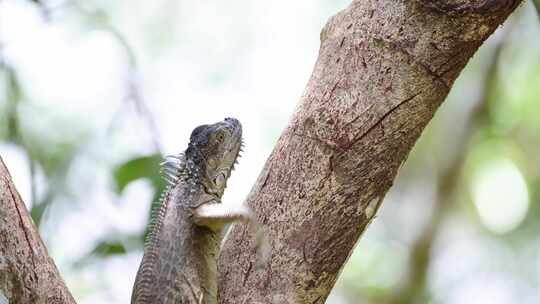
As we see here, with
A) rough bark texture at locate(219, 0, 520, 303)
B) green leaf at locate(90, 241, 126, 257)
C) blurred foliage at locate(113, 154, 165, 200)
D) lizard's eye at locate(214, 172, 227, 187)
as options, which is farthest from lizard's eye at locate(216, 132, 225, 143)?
green leaf at locate(90, 241, 126, 257)

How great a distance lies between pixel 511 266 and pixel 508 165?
2.86 feet

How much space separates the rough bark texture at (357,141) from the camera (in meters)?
2.43

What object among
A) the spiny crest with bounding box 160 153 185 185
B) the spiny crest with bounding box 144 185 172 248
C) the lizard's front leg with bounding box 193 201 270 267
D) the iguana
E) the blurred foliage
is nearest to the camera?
the lizard's front leg with bounding box 193 201 270 267

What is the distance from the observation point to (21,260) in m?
2.13

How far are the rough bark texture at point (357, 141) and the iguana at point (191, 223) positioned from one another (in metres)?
0.13

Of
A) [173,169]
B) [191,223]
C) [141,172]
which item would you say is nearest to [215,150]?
[173,169]

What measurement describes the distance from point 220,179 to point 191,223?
0.29 m

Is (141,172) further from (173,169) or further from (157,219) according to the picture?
Answer: (157,219)

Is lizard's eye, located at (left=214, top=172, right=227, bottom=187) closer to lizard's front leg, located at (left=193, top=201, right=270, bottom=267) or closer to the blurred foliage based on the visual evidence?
lizard's front leg, located at (left=193, top=201, right=270, bottom=267)

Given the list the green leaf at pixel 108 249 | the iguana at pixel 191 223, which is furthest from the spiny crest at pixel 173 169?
the green leaf at pixel 108 249

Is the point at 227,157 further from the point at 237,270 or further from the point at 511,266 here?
the point at 511,266

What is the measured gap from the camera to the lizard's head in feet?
9.63

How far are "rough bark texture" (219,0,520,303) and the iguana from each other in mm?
130

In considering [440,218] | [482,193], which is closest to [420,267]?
[440,218]
